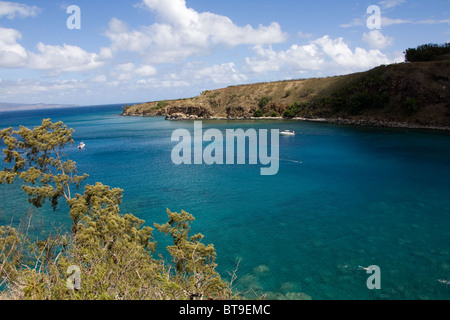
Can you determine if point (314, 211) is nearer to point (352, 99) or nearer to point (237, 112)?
point (352, 99)

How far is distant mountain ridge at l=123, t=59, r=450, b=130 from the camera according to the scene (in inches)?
2906

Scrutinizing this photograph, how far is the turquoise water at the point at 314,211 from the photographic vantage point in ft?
60.1

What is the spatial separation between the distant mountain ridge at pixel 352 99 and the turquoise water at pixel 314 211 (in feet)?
84.3

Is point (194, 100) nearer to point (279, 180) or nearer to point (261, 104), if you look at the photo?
point (261, 104)

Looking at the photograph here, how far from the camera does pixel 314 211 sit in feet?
90.4

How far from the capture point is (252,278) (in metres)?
18.4

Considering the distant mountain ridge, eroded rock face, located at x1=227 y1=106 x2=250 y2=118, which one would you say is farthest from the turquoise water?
eroded rock face, located at x1=227 y1=106 x2=250 y2=118

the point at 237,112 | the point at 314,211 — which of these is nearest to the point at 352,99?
the point at 237,112

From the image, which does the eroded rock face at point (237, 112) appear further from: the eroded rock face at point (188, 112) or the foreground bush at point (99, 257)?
the foreground bush at point (99, 257)

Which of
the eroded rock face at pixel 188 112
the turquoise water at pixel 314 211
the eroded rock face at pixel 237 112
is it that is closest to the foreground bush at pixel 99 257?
the turquoise water at pixel 314 211

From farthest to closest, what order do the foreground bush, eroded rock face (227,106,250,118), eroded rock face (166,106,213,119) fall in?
eroded rock face (166,106,213,119)
eroded rock face (227,106,250,118)
the foreground bush

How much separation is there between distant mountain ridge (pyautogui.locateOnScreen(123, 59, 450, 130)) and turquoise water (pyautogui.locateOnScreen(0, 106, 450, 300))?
25.7 meters

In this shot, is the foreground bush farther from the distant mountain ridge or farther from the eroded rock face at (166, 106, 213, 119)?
the eroded rock face at (166, 106, 213, 119)
